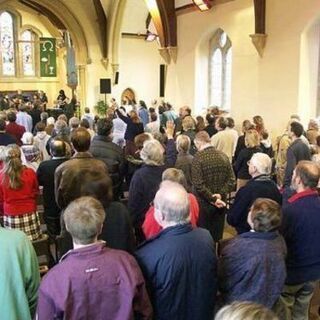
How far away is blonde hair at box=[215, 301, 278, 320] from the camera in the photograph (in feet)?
4.25

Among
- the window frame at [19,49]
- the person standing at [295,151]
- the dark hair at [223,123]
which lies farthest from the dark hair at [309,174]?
the window frame at [19,49]

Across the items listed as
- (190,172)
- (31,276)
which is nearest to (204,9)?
(190,172)

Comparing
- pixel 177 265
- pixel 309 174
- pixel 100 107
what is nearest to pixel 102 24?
pixel 100 107

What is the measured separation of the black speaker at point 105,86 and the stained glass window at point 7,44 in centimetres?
902

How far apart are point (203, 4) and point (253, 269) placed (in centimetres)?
1010

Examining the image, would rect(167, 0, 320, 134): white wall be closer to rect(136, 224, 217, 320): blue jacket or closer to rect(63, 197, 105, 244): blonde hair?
rect(136, 224, 217, 320): blue jacket

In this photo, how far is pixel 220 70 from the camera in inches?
520

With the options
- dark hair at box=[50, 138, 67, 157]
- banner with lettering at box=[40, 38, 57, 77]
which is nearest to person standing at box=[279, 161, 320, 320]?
dark hair at box=[50, 138, 67, 157]

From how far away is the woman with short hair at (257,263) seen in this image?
2.76 m

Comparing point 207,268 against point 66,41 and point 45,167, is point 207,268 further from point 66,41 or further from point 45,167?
point 66,41

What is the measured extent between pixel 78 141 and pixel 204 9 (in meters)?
8.73

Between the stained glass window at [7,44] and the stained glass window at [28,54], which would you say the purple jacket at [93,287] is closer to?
the stained glass window at [7,44]

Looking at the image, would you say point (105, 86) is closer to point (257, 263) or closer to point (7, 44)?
point (7, 44)

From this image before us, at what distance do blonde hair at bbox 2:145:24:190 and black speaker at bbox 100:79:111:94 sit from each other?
12.8 m
